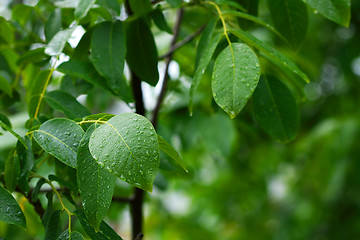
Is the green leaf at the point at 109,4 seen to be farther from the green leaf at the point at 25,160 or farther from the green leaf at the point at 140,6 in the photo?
the green leaf at the point at 25,160

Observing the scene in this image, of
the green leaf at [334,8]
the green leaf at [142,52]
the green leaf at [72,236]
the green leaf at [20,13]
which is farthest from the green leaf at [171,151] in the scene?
the green leaf at [20,13]

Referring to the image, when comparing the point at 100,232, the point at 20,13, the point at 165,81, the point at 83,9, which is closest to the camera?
the point at 100,232

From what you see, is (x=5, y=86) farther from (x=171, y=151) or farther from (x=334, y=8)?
(x=334, y=8)

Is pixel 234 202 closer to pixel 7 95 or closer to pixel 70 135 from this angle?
pixel 7 95

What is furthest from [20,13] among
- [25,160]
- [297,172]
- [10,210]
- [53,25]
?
[297,172]

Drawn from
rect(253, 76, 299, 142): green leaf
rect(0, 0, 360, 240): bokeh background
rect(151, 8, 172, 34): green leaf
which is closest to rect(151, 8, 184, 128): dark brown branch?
rect(151, 8, 172, 34): green leaf
